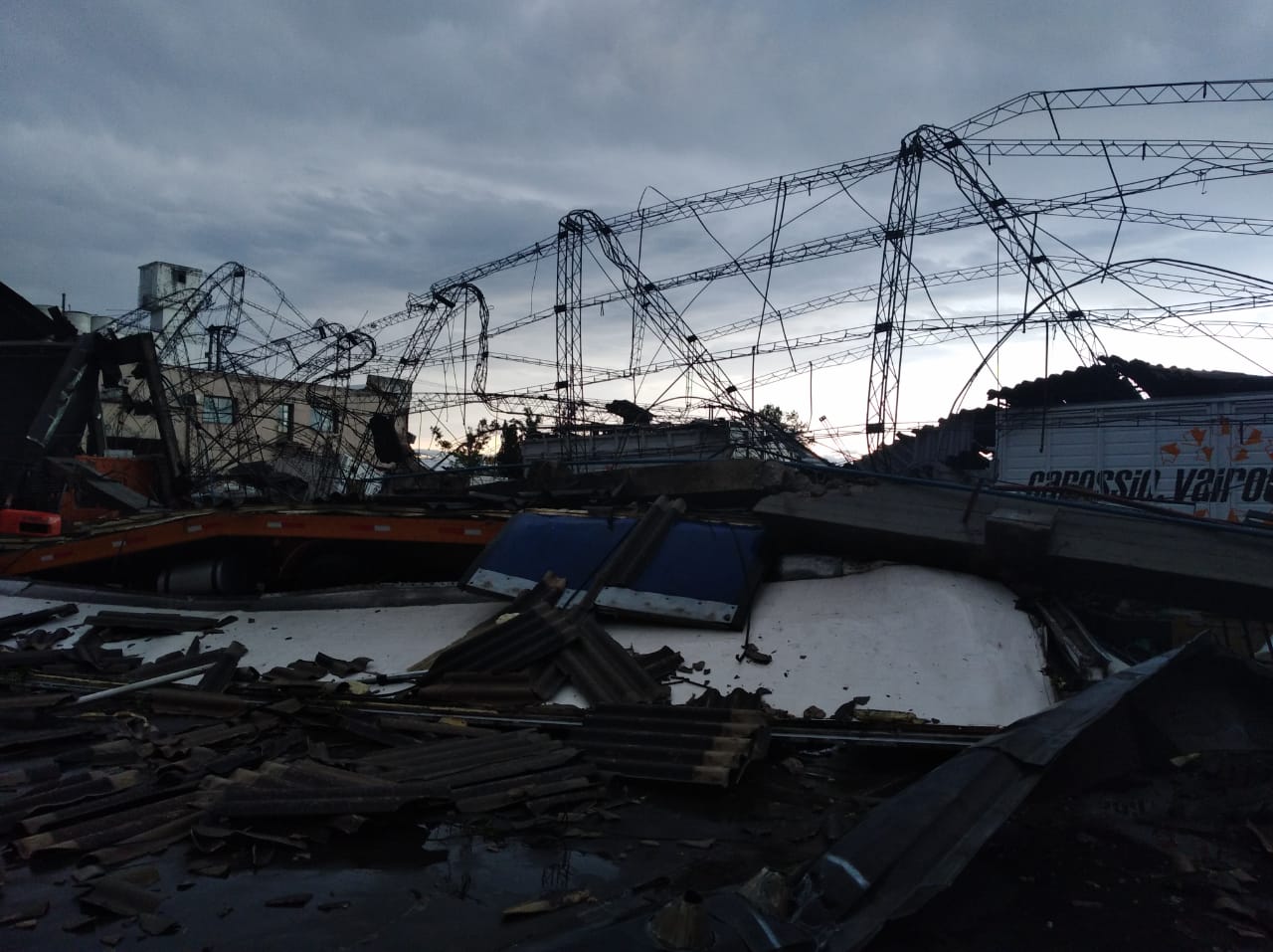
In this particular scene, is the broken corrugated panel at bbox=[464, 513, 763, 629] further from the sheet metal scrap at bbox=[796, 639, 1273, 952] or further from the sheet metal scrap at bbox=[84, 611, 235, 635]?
the sheet metal scrap at bbox=[796, 639, 1273, 952]

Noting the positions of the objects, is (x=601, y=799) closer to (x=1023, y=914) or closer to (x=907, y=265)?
(x=1023, y=914)

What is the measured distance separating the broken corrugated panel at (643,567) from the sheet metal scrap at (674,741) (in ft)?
5.58

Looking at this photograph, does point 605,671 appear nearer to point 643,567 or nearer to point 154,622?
point 643,567

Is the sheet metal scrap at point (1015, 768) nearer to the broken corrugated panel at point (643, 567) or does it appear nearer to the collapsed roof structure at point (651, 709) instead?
the collapsed roof structure at point (651, 709)

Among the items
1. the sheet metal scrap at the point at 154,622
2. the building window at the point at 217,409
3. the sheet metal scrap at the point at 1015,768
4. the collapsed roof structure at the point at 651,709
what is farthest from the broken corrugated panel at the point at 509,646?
the building window at the point at 217,409

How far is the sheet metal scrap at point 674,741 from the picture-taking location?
4207 millimetres

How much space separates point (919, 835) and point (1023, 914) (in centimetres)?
48

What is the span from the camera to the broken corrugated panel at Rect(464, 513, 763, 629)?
6.49 m

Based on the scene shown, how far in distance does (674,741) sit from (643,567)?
2495mm

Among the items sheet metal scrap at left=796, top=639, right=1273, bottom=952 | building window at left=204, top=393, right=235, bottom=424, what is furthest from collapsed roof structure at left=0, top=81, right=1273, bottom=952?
building window at left=204, top=393, right=235, bottom=424

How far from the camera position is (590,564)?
23.3ft

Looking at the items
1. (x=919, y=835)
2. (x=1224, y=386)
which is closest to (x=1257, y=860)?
(x=919, y=835)

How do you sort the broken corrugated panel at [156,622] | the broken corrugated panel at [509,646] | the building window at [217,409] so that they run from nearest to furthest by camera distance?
the broken corrugated panel at [509,646] < the broken corrugated panel at [156,622] < the building window at [217,409]

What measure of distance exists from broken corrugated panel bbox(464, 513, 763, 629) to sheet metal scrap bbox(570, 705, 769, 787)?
5.58 feet
